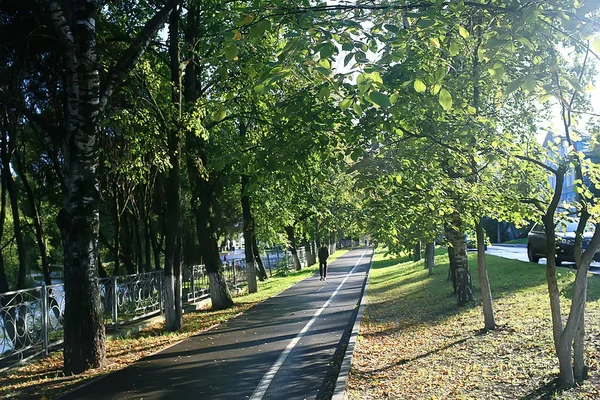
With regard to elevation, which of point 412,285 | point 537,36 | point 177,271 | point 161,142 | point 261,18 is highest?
point 161,142

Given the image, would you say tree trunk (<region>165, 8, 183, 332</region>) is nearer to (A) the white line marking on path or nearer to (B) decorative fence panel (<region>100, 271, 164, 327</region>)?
(B) decorative fence panel (<region>100, 271, 164, 327</region>)

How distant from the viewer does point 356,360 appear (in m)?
8.46

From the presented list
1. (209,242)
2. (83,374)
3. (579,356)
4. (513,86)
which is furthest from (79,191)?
(209,242)

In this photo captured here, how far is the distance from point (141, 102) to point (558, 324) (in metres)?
10.3

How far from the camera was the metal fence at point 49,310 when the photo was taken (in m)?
8.95

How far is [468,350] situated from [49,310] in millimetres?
7637

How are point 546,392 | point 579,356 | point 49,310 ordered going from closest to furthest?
point 546,392
point 579,356
point 49,310

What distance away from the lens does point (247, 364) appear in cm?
872

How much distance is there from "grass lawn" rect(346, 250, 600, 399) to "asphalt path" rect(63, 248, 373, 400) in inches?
24.2

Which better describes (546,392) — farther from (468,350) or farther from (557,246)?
(557,246)

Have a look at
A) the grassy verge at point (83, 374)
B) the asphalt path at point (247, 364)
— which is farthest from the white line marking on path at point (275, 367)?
the grassy verge at point (83, 374)

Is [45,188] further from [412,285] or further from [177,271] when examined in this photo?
[412,285]

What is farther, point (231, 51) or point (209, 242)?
point (209, 242)

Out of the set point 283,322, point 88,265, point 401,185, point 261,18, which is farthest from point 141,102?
point 261,18
